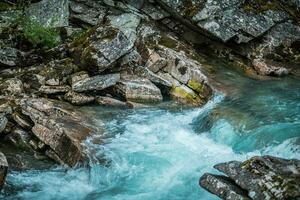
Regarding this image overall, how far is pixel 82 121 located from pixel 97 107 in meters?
1.27

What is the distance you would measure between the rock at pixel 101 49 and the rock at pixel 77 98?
110cm

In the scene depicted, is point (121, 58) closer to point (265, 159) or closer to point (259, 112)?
point (259, 112)

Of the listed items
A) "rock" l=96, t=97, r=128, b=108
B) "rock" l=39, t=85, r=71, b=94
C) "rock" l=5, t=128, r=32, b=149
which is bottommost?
"rock" l=5, t=128, r=32, b=149

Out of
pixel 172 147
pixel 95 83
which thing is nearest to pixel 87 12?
pixel 95 83

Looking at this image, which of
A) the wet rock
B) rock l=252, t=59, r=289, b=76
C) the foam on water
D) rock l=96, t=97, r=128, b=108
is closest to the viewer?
the foam on water

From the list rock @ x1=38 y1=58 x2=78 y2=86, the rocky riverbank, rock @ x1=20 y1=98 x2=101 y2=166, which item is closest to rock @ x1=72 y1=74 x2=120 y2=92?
the rocky riverbank

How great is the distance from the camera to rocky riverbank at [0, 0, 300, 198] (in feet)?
35.4

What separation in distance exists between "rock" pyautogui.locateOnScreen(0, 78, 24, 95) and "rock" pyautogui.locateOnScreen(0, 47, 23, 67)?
106 cm

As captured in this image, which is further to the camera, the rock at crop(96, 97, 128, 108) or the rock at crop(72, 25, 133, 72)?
the rock at crop(72, 25, 133, 72)

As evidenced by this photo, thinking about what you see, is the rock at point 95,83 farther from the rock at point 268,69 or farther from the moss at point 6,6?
the rock at point 268,69

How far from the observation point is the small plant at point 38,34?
13.9 meters

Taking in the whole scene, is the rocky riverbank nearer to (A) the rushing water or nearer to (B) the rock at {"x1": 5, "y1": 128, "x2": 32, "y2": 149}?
(B) the rock at {"x1": 5, "y1": 128, "x2": 32, "y2": 149}

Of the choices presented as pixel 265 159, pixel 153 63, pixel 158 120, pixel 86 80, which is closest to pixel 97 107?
pixel 86 80

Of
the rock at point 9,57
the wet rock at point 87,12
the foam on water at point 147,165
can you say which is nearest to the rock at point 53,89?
the rock at point 9,57
